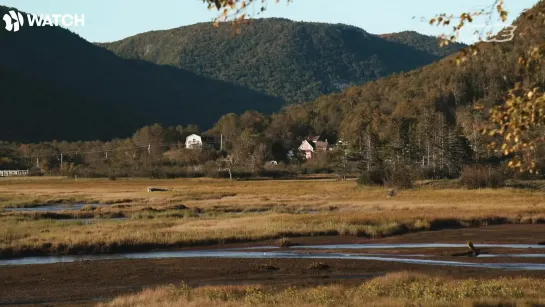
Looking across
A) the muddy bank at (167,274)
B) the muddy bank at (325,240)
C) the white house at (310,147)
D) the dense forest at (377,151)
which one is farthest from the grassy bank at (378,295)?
the white house at (310,147)

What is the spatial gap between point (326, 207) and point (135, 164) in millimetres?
107288

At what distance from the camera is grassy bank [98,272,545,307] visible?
19688mm

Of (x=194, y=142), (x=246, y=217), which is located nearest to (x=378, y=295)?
(x=246, y=217)

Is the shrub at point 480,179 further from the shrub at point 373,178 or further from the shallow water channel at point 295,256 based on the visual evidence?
the shallow water channel at point 295,256

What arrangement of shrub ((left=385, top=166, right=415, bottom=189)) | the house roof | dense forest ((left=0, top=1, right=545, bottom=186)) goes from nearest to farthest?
shrub ((left=385, top=166, right=415, bottom=189)), dense forest ((left=0, top=1, right=545, bottom=186)), the house roof

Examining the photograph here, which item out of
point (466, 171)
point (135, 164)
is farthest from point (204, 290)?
point (135, 164)

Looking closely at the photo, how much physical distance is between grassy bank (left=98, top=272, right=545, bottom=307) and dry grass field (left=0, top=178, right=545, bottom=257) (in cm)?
1796

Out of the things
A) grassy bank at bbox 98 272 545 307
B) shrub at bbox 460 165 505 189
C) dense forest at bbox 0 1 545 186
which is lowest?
grassy bank at bbox 98 272 545 307

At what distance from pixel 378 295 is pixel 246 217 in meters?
34.0

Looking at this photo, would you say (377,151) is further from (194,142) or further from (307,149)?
(194,142)

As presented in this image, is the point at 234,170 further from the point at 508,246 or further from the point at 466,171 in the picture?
the point at 508,246

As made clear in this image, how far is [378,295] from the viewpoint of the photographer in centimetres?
2194

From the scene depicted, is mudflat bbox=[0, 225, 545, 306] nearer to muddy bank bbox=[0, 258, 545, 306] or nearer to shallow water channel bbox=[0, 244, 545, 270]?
muddy bank bbox=[0, 258, 545, 306]

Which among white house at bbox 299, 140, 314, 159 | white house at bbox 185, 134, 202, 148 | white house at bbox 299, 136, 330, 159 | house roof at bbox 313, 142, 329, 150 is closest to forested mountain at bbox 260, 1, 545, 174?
house roof at bbox 313, 142, 329, 150
